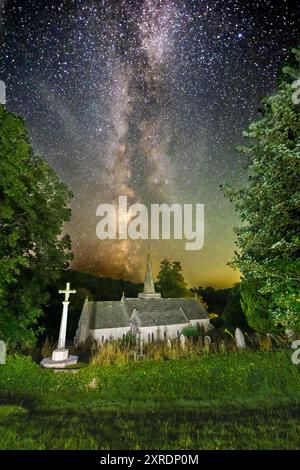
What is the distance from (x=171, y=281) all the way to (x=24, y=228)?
1958 inches

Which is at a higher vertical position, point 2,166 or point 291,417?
point 2,166

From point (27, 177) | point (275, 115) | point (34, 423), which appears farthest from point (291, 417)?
point (27, 177)

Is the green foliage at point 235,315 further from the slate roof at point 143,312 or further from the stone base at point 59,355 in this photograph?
the stone base at point 59,355

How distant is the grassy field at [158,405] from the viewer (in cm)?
575

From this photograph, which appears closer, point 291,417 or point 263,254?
point 291,417

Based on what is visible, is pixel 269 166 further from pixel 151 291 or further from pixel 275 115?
pixel 151 291

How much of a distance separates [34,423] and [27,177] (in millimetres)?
10992

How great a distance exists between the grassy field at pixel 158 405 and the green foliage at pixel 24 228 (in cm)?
A: 224

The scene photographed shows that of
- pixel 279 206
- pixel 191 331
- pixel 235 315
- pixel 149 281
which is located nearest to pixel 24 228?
pixel 279 206

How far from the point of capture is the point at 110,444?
18.3ft

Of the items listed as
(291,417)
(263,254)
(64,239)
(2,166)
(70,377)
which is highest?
(2,166)

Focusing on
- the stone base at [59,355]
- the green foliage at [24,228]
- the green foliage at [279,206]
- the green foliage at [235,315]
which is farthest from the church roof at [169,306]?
the green foliage at [279,206]

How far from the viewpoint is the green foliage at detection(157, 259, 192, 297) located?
197 ft

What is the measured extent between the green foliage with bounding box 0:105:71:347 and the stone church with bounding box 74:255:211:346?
1815cm
